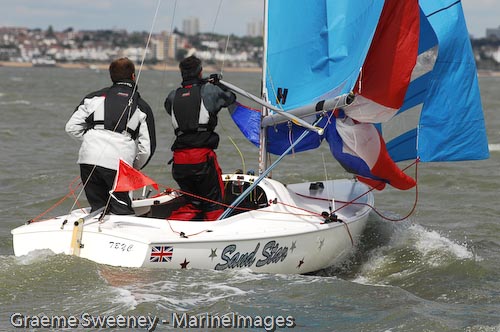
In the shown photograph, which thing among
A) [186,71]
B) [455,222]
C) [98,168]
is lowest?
[455,222]

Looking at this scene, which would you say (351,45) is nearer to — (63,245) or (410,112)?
(410,112)

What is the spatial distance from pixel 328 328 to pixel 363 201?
2462 millimetres

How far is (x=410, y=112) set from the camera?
739cm

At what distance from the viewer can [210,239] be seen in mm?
5582

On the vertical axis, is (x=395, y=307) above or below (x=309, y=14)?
below

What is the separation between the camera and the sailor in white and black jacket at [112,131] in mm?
5754

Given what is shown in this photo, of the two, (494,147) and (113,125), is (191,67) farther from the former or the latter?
(494,147)

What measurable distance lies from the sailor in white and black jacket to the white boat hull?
25 centimetres

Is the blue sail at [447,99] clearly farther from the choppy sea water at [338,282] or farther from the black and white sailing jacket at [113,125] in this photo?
the black and white sailing jacket at [113,125]

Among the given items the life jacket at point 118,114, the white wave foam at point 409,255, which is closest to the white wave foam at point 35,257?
the life jacket at point 118,114

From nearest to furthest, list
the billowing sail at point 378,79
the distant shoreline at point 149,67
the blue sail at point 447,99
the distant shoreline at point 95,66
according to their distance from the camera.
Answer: the billowing sail at point 378,79, the blue sail at point 447,99, the distant shoreline at point 149,67, the distant shoreline at point 95,66

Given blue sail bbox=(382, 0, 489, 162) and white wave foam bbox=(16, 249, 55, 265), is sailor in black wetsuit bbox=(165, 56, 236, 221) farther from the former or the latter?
blue sail bbox=(382, 0, 489, 162)

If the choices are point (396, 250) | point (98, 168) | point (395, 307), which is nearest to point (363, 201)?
point (396, 250)

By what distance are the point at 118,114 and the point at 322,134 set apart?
169 cm
